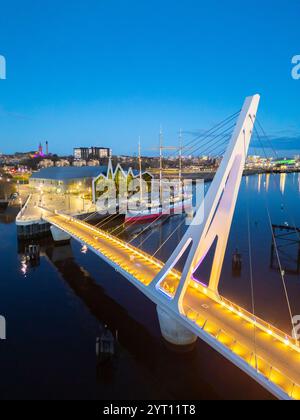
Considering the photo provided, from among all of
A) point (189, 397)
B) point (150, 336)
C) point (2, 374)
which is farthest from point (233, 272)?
point (2, 374)

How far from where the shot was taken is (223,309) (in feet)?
46.0

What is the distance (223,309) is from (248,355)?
3.47m

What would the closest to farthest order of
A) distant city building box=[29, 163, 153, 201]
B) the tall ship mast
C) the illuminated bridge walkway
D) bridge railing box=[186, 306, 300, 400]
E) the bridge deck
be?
bridge railing box=[186, 306, 300, 400] → the bridge deck → the illuminated bridge walkway → the tall ship mast → distant city building box=[29, 163, 153, 201]

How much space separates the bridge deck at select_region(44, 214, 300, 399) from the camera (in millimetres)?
9750

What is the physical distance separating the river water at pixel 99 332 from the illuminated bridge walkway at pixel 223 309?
200 centimetres

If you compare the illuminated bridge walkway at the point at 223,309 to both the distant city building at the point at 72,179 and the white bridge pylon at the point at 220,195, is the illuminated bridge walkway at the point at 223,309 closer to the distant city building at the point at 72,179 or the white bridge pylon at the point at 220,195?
the white bridge pylon at the point at 220,195

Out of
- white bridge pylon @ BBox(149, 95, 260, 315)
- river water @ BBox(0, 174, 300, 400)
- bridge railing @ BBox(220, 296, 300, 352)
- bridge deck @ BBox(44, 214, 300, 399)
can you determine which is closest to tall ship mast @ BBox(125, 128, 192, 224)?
river water @ BBox(0, 174, 300, 400)

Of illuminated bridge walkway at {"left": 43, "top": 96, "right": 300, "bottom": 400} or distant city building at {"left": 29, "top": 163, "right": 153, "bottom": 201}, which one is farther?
distant city building at {"left": 29, "top": 163, "right": 153, "bottom": 201}

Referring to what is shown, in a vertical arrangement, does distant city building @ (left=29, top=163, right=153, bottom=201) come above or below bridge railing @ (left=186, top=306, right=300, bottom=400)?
above

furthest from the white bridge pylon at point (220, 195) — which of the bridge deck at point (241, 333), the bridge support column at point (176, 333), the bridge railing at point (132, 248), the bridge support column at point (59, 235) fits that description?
the bridge support column at point (59, 235)

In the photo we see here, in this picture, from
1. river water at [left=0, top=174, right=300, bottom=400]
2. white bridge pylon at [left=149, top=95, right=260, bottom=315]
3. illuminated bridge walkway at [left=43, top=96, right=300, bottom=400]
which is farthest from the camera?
river water at [left=0, top=174, right=300, bottom=400]

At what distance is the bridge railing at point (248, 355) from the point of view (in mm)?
9148

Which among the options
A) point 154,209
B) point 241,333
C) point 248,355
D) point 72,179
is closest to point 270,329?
point 241,333

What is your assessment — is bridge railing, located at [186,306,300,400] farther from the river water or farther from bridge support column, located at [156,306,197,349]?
the river water
